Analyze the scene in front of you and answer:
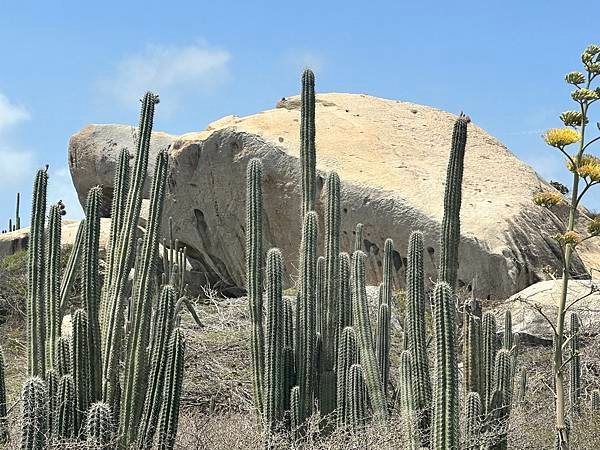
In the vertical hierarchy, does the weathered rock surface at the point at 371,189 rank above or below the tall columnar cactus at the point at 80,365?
above

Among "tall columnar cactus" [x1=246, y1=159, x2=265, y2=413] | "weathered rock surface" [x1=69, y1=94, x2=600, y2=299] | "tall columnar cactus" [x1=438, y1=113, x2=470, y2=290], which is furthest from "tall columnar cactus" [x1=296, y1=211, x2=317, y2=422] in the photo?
"weathered rock surface" [x1=69, y1=94, x2=600, y2=299]

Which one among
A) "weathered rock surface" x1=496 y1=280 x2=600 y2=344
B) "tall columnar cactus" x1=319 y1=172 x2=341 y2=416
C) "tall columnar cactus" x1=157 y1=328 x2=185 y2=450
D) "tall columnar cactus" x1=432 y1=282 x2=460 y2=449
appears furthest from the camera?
"weathered rock surface" x1=496 y1=280 x2=600 y2=344

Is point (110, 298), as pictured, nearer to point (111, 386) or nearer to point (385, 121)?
point (111, 386)

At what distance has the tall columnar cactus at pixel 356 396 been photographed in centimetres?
680

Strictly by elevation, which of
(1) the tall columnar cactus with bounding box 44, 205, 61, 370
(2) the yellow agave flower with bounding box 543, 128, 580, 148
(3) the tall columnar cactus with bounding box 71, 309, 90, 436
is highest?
(2) the yellow agave flower with bounding box 543, 128, 580, 148

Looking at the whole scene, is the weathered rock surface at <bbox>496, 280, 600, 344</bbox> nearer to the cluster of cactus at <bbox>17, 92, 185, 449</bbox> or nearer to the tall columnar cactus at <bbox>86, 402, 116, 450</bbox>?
the cluster of cactus at <bbox>17, 92, 185, 449</bbox>

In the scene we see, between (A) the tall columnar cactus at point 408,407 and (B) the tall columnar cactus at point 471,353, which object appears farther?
(B) the tall columnar cactus at point 471,353

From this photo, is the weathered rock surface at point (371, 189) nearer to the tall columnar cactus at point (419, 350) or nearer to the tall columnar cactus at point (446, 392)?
the tall columnar cactus at point (419, 350)

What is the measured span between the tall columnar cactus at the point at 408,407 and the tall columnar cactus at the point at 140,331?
1.70m

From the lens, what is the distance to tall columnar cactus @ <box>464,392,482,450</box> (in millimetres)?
5992

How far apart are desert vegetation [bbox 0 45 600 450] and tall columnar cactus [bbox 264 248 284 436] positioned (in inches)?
0.4

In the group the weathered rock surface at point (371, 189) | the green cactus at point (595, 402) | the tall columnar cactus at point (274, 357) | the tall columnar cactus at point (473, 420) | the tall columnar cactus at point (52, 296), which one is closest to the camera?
the tall columnar cactus at point (473, 420)

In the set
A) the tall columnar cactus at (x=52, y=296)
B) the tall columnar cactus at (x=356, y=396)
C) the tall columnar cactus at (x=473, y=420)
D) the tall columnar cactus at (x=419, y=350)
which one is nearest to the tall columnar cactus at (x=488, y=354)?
the tall columnar cactus at (x=473, y=420)

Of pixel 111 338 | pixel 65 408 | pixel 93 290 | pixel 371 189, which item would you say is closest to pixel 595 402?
pixel 111 338
